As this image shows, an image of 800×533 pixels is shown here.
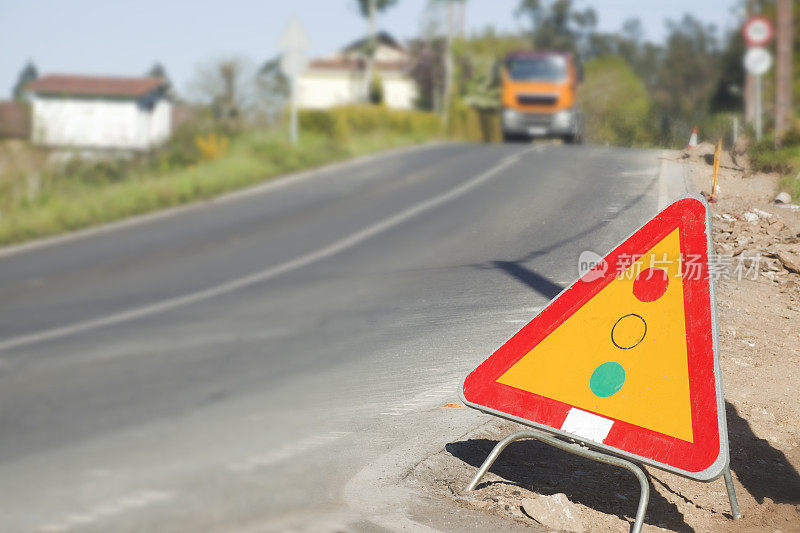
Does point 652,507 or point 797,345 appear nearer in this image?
point 652,507

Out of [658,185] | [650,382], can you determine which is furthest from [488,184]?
[650,382]

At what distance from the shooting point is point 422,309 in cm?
332

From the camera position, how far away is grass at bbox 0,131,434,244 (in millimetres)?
12328

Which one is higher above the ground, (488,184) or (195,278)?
(488,184)

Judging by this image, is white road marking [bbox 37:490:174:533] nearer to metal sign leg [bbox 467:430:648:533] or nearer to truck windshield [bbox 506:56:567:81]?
metal sign leg [bbox 467:430:648:533]

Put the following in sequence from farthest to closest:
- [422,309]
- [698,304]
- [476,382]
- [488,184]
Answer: [488,184], [422,309], [476,382], [698,304]

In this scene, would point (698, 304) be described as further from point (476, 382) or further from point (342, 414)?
point (342, 414)

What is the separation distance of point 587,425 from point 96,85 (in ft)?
178

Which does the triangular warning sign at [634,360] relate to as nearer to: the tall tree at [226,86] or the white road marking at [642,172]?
the white road marking at [642,172]

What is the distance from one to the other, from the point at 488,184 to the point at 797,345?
302 centimetres

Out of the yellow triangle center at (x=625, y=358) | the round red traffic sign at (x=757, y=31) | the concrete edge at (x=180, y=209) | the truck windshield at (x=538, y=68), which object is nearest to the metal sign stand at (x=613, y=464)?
the yellow triangle center at (x=625, y=358)

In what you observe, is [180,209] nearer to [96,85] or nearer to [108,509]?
[108,509]

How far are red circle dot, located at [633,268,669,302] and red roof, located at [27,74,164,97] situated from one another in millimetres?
50735

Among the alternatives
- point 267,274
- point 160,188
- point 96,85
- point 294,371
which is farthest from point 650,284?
point 96,85
